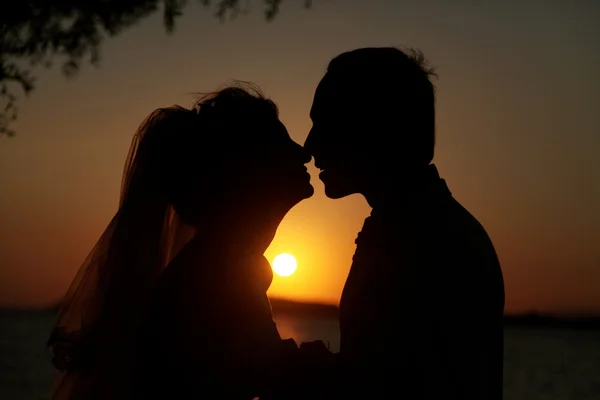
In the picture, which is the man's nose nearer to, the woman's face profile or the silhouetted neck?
the woman's face profile

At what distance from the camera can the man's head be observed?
3.38 m

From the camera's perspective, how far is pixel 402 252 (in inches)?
125

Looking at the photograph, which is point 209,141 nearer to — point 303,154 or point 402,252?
point 303,154

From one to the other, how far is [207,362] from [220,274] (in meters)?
0.34

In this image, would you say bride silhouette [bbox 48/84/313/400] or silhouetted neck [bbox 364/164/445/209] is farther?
silhouetted neck [bbox 364/164/445/209]

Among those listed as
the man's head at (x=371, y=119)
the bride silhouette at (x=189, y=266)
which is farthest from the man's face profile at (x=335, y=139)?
the bride silhouette at (x=189, y=266)

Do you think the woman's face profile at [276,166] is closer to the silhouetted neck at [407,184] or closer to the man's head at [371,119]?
the man's head at [371,119]

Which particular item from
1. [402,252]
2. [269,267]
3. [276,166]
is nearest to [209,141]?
[276,166]

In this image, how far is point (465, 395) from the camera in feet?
10.0

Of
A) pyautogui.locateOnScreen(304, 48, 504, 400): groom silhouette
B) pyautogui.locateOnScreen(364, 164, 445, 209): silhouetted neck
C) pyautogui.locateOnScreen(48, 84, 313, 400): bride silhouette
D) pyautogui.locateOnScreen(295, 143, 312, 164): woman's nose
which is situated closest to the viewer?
pyautogui.locateOnScreen(304, 48, 504, 400): groom silhouette

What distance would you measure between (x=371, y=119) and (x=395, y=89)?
A: 16 centimetres

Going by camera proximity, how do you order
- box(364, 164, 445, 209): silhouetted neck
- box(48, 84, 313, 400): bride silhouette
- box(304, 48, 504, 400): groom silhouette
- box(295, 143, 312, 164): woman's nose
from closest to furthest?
box(304, 48, 504, 400): groom silhouette, box(48, 84, 313, 400): bride silhouette, box(364, 164, 445, 209): silhouetted neck, box(295, 143, 312, 164): woman's nose

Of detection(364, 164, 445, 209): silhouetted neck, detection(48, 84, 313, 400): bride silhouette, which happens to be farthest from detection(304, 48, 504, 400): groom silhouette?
detection(48, 84, 313, 400): bride silhouette

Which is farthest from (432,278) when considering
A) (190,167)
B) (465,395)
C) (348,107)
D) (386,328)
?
(190,167)
